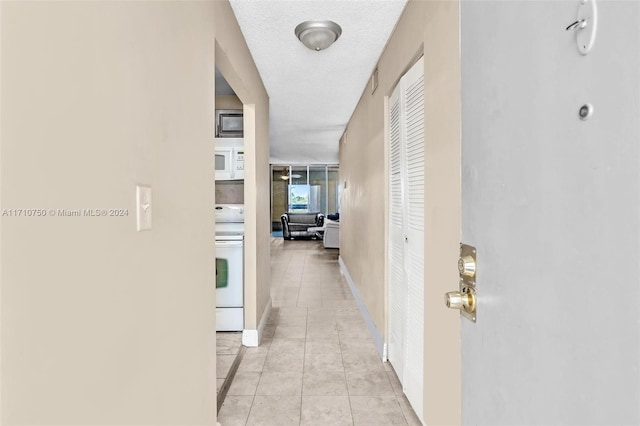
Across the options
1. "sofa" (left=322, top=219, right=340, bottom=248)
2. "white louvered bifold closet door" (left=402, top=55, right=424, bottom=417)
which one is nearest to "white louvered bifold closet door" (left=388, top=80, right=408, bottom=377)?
"white louvered bifold closet door" (left=402, top=55, right=424, bottom=417)

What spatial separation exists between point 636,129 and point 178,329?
4.18 ft

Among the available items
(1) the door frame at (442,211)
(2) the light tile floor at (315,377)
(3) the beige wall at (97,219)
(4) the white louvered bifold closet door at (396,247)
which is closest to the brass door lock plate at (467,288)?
(1) the door frame at (442,211)

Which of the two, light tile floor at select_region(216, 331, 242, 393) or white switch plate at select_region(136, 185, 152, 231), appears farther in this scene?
light tile floor at select_region(216, 331, 242, 393)

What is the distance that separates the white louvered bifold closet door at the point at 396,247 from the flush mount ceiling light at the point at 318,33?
55 cm

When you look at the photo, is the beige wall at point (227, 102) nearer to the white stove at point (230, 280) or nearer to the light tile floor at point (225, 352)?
the white stove at point (230, 280)

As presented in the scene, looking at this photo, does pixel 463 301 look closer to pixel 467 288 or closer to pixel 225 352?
pixel 467 288

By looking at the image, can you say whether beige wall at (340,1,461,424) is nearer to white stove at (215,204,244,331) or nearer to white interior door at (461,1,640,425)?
white interior door at (461,1,640,425)

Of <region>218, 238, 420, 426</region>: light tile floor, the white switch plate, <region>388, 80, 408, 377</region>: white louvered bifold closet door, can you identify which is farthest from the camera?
<region>388, 80, 408, 377</region>: white louvered bifold closet door

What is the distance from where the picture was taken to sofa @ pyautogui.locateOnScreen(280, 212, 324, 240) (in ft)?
35.7

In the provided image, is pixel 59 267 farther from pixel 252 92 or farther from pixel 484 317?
pixel 252 92

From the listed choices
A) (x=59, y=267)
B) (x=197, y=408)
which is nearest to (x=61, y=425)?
(x=59, y=267)

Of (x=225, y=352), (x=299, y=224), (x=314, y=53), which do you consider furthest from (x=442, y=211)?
(x=299, y=224)

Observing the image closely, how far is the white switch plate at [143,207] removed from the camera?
0.91 meters

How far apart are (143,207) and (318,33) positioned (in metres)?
1.74
